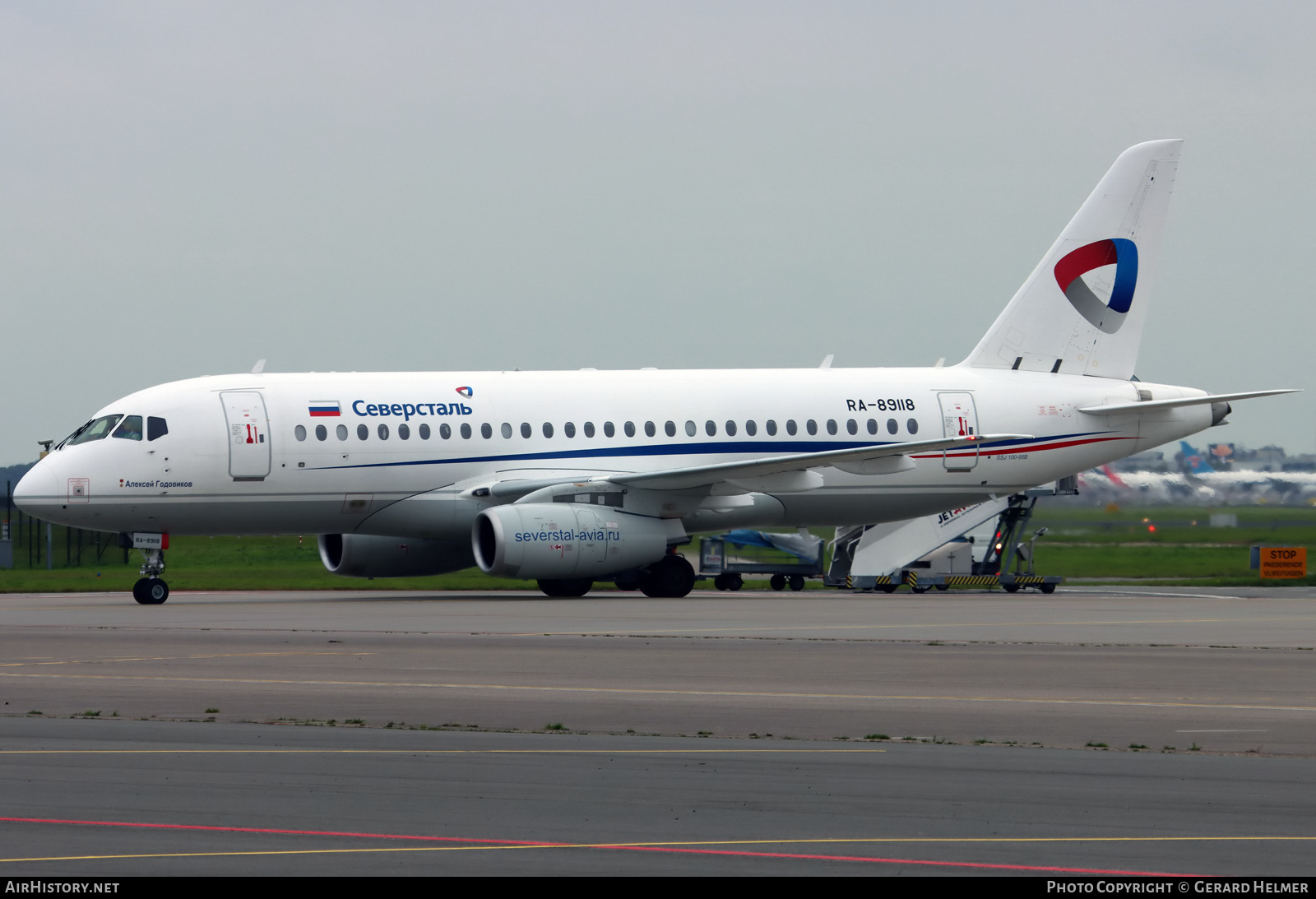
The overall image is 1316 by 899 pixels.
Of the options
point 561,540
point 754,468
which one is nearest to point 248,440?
point 561,540

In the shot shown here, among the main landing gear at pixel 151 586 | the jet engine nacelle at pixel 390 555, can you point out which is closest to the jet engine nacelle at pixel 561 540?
the jet engine nacelle at pixel 390 555

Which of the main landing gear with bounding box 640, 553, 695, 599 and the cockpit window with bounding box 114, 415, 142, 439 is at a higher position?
the cockpit window with bounding box 114, 415, 142, 439

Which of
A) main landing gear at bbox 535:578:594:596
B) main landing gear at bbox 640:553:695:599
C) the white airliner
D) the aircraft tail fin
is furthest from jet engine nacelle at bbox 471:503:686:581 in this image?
the aircraft tail fin

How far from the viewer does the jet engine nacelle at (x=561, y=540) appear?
3070cm

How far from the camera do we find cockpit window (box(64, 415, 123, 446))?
3186 centimetres

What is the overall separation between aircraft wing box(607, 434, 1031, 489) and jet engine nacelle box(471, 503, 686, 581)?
0.81 m

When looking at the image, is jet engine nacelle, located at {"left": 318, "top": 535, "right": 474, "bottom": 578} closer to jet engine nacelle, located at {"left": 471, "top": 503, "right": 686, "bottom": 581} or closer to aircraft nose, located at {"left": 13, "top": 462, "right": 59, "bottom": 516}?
jet engine nacelle, located at {"left": 471, "top": 503, "right": 686, "bottom": 581}

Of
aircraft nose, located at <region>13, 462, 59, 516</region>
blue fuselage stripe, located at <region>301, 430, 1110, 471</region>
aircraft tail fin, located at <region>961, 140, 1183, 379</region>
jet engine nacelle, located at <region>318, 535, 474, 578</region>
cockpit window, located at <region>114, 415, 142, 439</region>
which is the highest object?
aircraft tail fin, located at <region>961, 140, 1183, 379</region>

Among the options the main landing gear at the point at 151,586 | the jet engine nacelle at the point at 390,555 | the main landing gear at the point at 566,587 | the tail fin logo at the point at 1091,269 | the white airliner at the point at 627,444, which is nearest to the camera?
the main landing gear at the point at 151,586

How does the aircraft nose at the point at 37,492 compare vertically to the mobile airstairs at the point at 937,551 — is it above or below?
above

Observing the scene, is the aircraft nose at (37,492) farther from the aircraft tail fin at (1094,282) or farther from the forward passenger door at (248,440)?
the aircraft tail fin at (1094,282)

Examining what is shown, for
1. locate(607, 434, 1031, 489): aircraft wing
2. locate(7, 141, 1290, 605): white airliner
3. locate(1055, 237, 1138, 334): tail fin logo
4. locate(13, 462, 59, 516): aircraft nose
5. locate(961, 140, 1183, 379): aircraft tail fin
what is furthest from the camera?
locate(1055, 237, 1138, 334): tail fin logo

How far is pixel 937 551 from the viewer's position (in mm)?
39281

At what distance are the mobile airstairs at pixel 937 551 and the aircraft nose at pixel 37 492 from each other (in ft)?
55.7
